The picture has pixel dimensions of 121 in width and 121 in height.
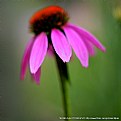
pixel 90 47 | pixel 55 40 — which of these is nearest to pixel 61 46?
pixel 55 40

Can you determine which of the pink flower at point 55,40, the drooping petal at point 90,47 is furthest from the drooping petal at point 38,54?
the drooping petal at point 90,47

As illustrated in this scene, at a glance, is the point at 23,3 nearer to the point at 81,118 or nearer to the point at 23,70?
the point at 23,70

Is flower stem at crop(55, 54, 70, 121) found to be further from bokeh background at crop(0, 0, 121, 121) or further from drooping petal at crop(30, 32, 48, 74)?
bokeh background at crop(0, 0, 121, 121)

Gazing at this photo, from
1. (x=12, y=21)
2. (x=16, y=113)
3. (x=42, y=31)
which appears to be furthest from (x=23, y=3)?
(x=16, y=113)

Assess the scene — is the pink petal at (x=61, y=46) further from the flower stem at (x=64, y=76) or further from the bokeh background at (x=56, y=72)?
the bokeh background at (x=56, y=72)

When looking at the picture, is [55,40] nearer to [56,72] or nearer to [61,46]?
[61,46]

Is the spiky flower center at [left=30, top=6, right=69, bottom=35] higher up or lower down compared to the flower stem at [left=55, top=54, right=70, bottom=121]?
higher up

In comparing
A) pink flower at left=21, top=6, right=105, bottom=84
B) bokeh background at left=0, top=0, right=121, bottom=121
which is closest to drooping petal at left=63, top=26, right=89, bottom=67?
pink flower at left=21, top=6, right=105, bottom=84
